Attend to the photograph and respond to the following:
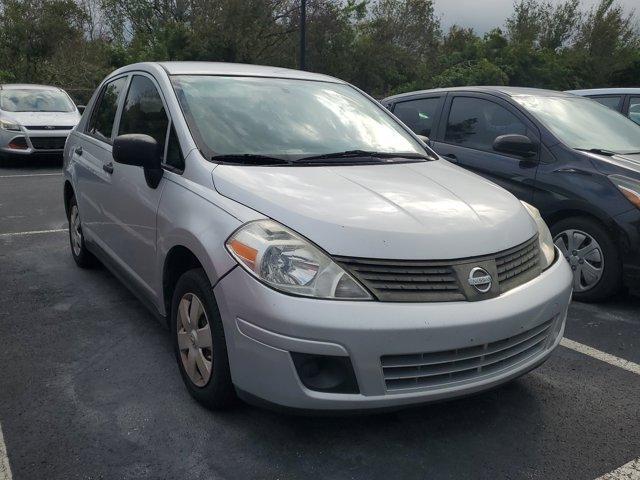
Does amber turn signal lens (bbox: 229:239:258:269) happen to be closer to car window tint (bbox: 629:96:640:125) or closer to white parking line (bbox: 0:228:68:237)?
white parking line (bbox: 0:228:68:237)

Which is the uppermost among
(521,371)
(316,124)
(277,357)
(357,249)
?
(316,124)

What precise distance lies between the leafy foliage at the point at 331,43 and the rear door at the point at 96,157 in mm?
20538

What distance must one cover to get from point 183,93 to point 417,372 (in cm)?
205

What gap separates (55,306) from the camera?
4.34m

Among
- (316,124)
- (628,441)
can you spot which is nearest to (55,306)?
(316,124)

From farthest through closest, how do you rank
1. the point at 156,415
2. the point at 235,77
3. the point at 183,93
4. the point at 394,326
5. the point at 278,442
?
the point at 235,77 < the point at 183,93 < the point at 156,415 < the point at 278,442 < the point at 394,326

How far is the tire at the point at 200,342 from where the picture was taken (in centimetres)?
268

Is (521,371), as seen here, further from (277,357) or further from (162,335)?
(162,335)

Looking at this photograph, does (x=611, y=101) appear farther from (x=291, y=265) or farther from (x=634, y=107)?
(x=291, y=265)

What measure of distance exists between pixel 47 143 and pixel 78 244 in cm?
732

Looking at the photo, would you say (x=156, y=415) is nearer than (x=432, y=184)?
A: Yes

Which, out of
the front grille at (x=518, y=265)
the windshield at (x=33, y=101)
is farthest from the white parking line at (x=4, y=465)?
the windshield at (x=33, y=101)

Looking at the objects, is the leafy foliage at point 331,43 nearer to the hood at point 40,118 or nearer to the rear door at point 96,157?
the hood at point 40,118

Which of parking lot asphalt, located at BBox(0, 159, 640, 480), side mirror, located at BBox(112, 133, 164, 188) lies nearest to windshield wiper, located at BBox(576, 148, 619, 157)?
parking lot asphalt, located at BBox(0, 159, 640, 480)
